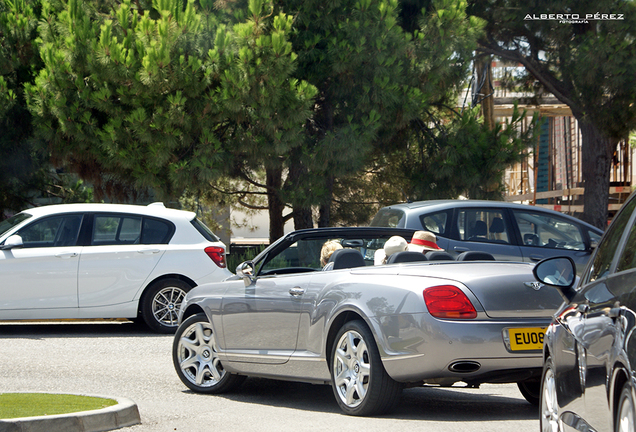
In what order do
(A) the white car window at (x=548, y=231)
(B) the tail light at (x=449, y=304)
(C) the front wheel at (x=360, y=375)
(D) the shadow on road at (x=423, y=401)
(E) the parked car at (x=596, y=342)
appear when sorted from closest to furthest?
(E) the parked car at (x=596, y=342) < (B) the tail light at (x=449, y=304) < (C) the front wheel at (x=360, y=375) < (D) the shadow on road at (x=423, y=401) < (A) the white car window at (x=548, y=231)

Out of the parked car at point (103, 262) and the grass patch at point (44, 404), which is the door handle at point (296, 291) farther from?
the parked car at point (103, 262)

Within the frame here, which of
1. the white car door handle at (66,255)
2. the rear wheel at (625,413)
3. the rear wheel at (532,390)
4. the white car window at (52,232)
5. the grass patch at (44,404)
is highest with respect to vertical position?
the white car window at (52,232)

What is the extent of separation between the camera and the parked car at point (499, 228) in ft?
37.0

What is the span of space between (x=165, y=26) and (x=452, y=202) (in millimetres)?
5522

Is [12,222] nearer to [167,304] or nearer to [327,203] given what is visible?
[167,304]

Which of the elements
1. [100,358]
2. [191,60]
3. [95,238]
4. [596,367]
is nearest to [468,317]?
[596,367]

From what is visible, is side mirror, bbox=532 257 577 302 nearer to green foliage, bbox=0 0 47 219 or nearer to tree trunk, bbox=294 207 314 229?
green foliage, bbox=0 0 47 219

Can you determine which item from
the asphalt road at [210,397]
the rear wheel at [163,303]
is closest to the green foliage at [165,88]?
the rear wheel at [163,303]

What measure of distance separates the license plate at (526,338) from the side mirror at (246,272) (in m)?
2.29

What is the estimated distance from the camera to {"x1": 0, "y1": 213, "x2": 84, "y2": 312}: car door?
35.3ft

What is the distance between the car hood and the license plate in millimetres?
92

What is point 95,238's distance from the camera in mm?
11141

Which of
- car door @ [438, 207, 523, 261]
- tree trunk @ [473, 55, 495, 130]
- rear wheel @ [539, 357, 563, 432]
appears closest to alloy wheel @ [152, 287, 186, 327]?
car door @ [438, 207, 523, 261]

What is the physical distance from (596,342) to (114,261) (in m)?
8.78
